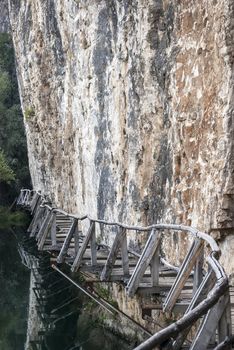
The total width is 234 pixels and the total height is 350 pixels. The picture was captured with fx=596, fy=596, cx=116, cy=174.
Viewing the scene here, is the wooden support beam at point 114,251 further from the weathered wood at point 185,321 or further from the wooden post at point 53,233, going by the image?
the weathered wood at point 185,321

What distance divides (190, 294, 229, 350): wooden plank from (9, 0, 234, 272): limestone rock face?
13.1ft

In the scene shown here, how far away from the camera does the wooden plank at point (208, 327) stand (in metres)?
4.26

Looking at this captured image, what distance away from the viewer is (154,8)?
10641mm

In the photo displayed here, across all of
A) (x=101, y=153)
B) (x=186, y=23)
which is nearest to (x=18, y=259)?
(x=101, y=153)

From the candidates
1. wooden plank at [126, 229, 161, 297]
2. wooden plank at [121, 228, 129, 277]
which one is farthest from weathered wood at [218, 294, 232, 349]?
wooden plank at [121, 228, 129, 277]

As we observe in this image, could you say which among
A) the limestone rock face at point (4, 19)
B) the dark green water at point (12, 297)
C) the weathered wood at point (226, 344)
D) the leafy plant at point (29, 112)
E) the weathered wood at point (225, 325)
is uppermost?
the limestone rock face at point (4, 19)

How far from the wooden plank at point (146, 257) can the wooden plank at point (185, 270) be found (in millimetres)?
1027

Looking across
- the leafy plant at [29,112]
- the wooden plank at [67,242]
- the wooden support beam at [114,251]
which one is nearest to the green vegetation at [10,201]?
the wooden plank at [67,242]

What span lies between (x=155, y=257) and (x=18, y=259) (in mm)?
18675

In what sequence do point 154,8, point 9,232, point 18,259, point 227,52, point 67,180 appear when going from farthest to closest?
point 9,232
point 18,259
point 67,180
point 154,8
point 227,52

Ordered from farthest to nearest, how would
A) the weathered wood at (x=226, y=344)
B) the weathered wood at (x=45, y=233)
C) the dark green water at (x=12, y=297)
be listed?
the dark green water at (x=12, y=297)
the weathered wood at (x=45, y=233)
the weathered wood at (x=226, y=344)

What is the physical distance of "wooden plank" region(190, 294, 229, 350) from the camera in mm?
4258

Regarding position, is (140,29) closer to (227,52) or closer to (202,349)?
(227,52)

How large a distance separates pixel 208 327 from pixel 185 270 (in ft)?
6.18
